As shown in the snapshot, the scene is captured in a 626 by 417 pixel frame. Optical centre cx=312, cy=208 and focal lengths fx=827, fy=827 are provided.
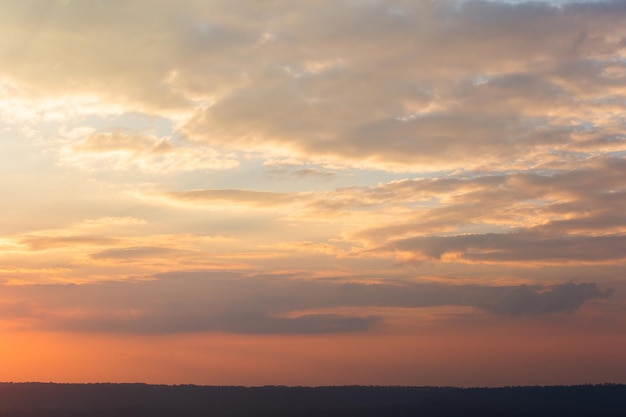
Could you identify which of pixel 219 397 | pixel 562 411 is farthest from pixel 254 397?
pixel 562 411

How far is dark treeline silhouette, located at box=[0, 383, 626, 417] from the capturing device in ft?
540

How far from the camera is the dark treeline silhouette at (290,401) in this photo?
164500 millimetres

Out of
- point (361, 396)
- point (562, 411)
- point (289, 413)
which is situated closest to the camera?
point (289, 413)

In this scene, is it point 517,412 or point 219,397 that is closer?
point 517,412

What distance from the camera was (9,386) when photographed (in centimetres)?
18600

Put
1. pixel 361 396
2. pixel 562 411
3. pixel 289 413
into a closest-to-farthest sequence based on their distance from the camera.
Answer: pixel 289 413 < pixel 562 411 < pixel 361 396

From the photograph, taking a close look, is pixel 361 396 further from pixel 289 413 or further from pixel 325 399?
pixel 289 413

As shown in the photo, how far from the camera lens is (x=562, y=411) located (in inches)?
7008

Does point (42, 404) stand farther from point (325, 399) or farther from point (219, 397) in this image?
point (325, 399)

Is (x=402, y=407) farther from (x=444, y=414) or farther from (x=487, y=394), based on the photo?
(x=487, y=394)

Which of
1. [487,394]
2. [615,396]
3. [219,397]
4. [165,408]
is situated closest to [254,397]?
[219,397]

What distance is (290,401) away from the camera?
183m

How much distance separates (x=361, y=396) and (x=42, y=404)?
2782 inches

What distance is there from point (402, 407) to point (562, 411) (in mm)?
36701
